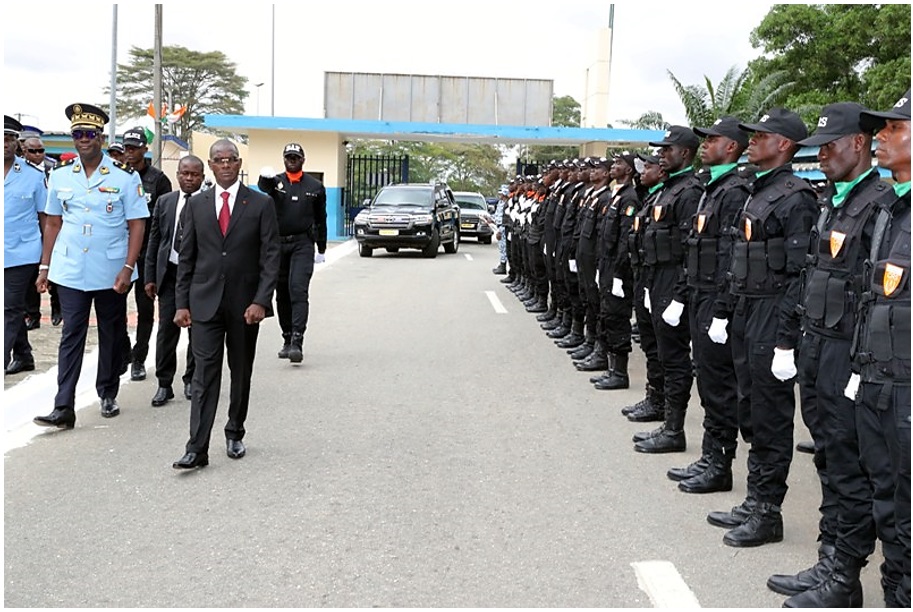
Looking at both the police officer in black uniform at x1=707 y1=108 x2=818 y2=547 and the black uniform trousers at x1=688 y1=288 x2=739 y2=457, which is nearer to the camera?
the police officer in black uniform at x1=707 y1=108 x2=818 y2=547

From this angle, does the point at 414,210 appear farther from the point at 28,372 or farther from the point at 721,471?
the point at 721,471

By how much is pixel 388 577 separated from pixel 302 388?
4.34 meters

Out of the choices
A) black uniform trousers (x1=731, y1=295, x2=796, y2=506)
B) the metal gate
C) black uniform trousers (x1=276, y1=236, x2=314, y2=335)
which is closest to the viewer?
black uniform trousers (x1=731, y1=295, x2=796, y2=506)

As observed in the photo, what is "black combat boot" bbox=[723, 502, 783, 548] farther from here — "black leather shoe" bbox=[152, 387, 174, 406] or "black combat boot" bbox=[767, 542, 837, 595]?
"black leather shoe" bbox=[152, 387, 174, 406]

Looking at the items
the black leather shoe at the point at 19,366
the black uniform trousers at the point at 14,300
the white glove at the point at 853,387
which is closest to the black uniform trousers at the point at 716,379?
the white glove at the point at 853,387

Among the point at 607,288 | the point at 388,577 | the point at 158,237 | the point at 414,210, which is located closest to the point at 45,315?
the point at 158,237

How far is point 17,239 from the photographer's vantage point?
8156 millimetres

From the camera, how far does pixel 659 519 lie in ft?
16.7

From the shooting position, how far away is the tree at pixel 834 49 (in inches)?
902

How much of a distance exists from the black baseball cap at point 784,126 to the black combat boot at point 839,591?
85.4 inches

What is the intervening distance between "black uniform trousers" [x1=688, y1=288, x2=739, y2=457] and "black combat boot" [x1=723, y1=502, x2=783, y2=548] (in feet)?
2.58

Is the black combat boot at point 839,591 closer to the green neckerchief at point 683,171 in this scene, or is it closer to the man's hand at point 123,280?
the green neckerchief at point 683,171

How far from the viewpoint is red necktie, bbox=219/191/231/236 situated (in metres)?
6.01

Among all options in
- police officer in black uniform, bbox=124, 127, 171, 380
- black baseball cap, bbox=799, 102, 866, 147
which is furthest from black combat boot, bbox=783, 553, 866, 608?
police officer in black uniform, bbox=124, 127, 171, 380
